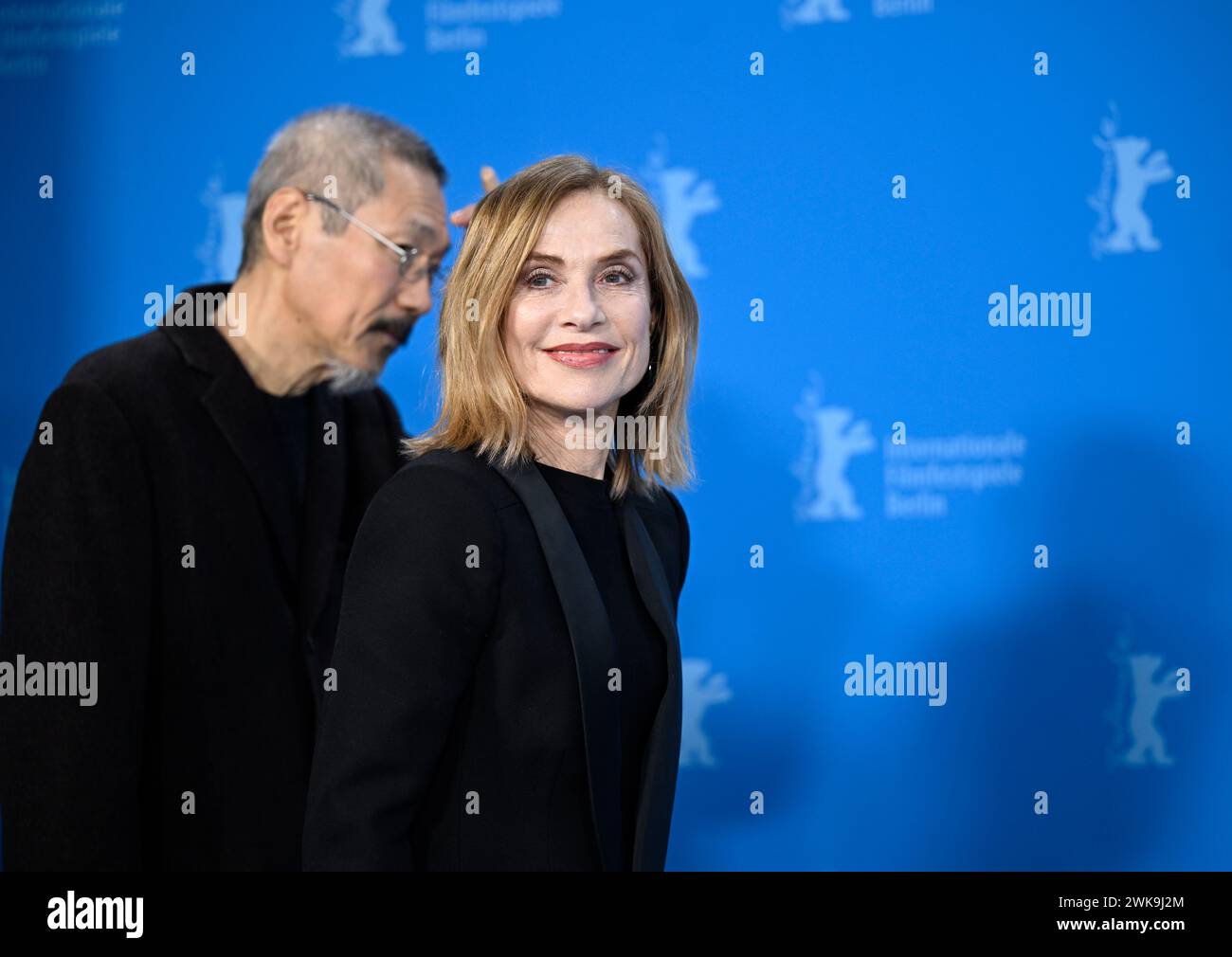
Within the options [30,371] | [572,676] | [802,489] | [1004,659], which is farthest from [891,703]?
[30,371]

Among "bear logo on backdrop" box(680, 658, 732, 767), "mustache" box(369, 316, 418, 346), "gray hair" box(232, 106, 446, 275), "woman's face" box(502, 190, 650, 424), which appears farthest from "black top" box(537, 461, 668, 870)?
"bear logo on backdrop" box(680, 658, 732, 767)

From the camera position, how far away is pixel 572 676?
1.59 meters

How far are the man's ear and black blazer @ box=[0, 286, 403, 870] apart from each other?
0.26 m

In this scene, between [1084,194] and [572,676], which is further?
[1084,194]

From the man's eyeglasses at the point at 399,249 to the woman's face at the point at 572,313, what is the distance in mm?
1010

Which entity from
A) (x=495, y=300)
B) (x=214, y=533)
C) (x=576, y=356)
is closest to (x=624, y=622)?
(x=576, y=356)

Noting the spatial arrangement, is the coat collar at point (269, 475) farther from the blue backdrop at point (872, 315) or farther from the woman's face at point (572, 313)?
the woman's face at point (572, 313)

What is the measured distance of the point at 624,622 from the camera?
173 cm

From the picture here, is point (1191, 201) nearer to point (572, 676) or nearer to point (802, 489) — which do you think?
point (802, 489)

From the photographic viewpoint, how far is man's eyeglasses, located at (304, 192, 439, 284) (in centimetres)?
262

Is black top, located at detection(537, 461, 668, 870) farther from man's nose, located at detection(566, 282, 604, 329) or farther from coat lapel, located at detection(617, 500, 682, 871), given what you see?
man's nose, located at detection(566, 282, 604, 329)

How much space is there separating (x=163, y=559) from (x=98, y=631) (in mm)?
179

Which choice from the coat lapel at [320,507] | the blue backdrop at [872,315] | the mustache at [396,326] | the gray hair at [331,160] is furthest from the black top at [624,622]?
the blue backdrop at [872,315]

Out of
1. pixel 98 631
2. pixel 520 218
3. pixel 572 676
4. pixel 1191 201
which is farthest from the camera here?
pixel 1191 201
